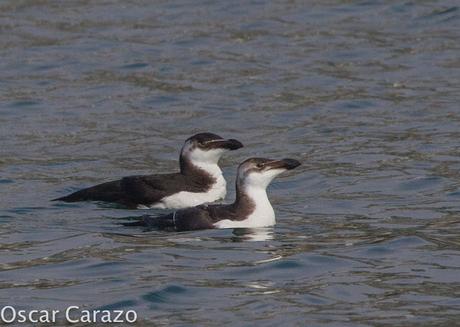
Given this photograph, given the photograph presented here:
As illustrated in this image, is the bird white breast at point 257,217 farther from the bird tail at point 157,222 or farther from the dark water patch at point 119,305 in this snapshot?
the dark water patch at point 119,305

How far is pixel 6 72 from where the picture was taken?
22422mm

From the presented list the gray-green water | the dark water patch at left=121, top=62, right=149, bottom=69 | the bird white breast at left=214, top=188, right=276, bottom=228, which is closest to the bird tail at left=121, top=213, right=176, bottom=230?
the gray-green water

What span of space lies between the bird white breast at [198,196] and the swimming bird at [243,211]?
4.55ft

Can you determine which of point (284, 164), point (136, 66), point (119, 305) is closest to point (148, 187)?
point (284, 164)

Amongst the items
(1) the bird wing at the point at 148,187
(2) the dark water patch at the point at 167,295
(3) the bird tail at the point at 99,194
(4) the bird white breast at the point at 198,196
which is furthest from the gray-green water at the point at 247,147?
(4) the bird white breast at the point at 198,196

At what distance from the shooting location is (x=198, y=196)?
50.9ft

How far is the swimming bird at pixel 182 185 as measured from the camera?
49.9 feet

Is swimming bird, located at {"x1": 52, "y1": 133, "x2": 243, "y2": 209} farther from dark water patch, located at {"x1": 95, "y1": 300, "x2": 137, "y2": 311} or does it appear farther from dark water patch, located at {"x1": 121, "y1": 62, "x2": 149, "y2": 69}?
dark water patch, located at {"x1": 121, "y1": 62, "x2": 149, "y2": 69}

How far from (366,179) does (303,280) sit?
4540 millimetres

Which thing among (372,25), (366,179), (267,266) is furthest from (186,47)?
(267,266)

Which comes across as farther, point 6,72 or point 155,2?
point 155,2

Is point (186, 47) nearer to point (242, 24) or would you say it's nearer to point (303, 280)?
point (242, 24)

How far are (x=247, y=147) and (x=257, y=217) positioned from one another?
14.7ft

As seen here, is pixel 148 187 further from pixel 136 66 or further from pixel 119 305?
pixel 136 66
